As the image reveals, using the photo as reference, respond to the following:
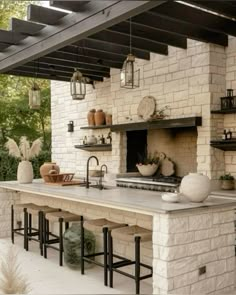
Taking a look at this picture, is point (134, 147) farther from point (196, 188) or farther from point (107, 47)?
point (196, 188)

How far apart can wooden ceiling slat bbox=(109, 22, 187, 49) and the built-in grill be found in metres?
1.75

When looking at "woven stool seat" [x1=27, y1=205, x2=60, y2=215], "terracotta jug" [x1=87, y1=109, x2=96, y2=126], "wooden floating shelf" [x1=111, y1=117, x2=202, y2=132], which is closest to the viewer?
"wooden floating shelf" [x1=111, y1=117, x2=202, y2=132]

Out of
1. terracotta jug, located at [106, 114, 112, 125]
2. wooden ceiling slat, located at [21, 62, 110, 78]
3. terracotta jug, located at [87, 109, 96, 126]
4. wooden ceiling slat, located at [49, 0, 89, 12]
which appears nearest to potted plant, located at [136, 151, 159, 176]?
terracotta jug, located at [106, 114, 112, 125]

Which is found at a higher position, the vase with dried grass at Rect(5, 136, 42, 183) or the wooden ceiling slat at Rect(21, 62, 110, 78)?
A: the wooden ceiling slat at Rect(21, 62, 110, 78)

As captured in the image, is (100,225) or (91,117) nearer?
(100,225)

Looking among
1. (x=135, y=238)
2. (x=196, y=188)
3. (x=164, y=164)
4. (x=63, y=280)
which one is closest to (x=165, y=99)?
(x=164, y=164)

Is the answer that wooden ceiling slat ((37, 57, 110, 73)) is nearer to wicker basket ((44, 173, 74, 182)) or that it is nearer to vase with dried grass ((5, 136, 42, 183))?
vase with dried grass ((5, 136, 42, 183))

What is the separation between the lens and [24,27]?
4.45 meters

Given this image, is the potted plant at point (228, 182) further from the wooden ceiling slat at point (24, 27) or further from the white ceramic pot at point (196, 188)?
the wooden ceiling slat at point (24, 27)

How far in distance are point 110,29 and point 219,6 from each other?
3.99 ft

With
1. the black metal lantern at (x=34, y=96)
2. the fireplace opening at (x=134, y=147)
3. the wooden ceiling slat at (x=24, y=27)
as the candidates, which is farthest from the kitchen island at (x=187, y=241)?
the fireplace opening at (x=134, y=147)

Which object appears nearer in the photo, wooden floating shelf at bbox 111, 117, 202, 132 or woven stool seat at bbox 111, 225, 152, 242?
woven stool seat at bbox 111, 225, 152, 242

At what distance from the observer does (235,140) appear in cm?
456

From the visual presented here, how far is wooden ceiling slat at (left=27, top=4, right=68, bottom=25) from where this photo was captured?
13.0ft
